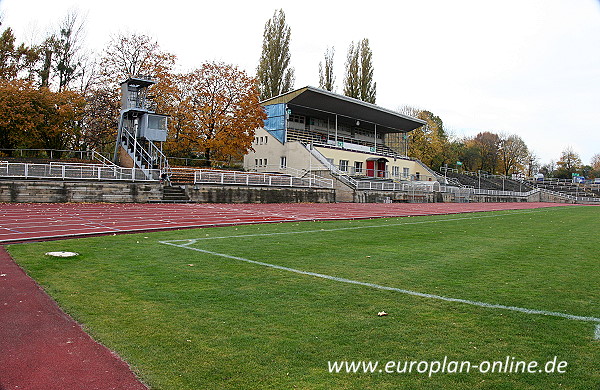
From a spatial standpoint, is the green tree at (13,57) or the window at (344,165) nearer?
the green tree at (13,57)

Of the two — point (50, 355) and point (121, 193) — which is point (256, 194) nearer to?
point (121, 193)

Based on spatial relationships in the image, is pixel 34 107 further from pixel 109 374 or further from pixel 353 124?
pixel 353 124

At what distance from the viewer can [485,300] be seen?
5578mm

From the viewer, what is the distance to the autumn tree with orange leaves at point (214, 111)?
4225cm

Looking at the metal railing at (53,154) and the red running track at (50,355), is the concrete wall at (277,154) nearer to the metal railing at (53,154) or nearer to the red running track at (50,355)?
the metal railing at (53,154)

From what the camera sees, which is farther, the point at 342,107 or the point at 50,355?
the point at 342,107

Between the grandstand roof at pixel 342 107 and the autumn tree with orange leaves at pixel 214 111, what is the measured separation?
7833 millimetres

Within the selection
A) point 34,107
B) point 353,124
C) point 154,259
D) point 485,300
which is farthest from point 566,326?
point 353,124

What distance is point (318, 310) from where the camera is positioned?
16.7ft

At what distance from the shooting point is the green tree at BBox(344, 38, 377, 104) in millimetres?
68562

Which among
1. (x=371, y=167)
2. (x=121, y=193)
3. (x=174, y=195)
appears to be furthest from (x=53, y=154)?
(x=371, y=167)

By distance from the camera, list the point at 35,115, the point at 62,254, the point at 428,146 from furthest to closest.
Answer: the point at 428,146 < the point at 35,115 < the point at 62,254

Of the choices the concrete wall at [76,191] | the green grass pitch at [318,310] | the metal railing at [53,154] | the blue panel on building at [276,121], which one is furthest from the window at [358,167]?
the green grass pitch at [318,310]

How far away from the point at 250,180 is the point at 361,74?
42.7 m
